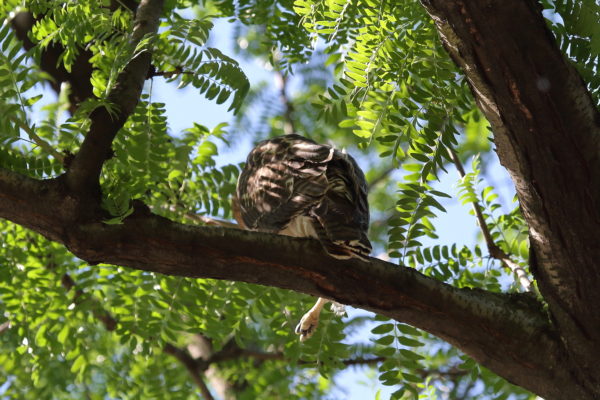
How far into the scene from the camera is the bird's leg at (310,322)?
3.34 meters

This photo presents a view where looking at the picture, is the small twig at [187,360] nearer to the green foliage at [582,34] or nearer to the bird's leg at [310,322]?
the bird's leg at [310,322]

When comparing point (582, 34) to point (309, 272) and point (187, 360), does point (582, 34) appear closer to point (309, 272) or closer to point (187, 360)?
point (309, 272)

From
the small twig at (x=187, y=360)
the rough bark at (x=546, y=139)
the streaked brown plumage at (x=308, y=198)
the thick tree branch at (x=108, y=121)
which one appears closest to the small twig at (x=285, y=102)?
the small twig at (x=187, y=360)

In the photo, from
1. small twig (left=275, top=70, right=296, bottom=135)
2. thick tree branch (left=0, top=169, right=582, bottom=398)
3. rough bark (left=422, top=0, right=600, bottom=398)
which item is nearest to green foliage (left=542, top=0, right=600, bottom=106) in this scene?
rough bark (left=422, top=0, right=600, bottom=398)

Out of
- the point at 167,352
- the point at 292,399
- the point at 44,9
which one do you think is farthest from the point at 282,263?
the point at 167,352

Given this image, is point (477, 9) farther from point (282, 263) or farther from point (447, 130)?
point (282, 263)

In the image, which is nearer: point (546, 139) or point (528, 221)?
point (546, 139)

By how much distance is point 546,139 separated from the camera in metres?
2.33

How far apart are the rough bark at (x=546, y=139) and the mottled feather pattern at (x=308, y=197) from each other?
0.57m

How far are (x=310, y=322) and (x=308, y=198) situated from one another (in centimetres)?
90

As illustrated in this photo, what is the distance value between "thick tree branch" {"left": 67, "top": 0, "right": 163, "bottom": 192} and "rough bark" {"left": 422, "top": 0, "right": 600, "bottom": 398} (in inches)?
43.3

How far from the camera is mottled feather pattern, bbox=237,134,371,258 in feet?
8.30

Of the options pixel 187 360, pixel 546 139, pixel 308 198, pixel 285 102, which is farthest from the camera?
pixel 285 102

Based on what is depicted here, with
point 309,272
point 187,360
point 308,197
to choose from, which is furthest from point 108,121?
point 187,360
